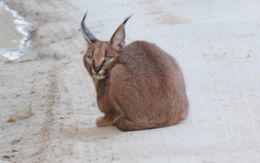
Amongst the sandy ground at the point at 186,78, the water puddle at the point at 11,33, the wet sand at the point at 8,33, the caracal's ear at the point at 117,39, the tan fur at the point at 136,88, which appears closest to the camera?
the sandy ground at the point at 186,78

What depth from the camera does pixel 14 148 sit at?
23.3 feet

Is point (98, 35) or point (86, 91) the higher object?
point (86, 91)

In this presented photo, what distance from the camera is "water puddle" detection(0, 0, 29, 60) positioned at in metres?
12.8

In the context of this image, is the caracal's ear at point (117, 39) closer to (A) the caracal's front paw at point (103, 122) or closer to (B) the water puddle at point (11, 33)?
(A) the caracal's front paw at point (103, 122)

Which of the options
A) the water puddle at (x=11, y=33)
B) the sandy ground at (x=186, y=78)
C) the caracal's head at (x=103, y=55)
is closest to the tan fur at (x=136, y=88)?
the caracal's head at (x=103, y=55)

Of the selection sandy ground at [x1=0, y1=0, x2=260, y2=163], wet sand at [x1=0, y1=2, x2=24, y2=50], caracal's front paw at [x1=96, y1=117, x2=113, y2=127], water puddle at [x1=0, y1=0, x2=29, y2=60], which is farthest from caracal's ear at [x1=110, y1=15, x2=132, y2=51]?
wet sand at [x1=0, y1=2, x2=24, y2=50]

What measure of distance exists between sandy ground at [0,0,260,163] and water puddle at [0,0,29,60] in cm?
24

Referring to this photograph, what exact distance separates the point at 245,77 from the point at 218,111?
122 centimetres

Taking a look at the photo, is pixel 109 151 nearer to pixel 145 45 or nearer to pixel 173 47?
pixel 145 45

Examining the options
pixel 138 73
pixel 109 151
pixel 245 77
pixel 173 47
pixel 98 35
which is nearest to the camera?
pixel 109 151

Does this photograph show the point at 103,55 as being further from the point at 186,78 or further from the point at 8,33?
the point at 8,33

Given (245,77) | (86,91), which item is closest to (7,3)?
(86,91)

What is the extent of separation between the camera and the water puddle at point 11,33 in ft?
41.9

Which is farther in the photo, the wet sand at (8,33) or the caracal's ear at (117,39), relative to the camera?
the wet sand at (8,33)
